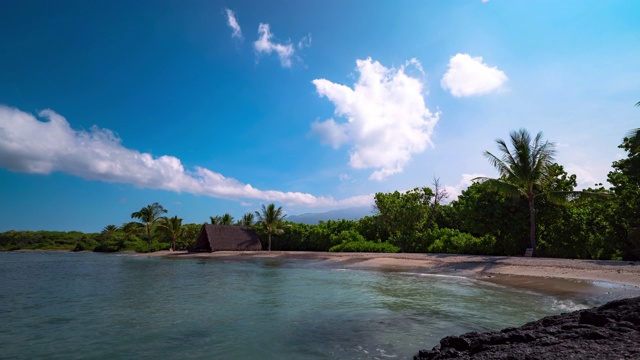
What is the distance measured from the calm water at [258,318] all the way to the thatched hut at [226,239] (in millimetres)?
21140

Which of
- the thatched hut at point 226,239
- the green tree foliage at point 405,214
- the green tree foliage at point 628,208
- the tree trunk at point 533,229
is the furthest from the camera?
the thatched hut at point 226,239

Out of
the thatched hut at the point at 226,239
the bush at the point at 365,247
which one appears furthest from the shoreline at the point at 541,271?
the thatched hut at the point at 226,239

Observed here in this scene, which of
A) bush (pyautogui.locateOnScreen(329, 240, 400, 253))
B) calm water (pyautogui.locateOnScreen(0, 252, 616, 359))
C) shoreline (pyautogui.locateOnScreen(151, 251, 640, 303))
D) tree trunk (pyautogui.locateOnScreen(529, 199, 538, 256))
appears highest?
tree trunk (pyautogui.locateOnScreen(529, 199, 538, 256))

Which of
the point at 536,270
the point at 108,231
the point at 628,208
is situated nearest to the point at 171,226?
the point at 108,231

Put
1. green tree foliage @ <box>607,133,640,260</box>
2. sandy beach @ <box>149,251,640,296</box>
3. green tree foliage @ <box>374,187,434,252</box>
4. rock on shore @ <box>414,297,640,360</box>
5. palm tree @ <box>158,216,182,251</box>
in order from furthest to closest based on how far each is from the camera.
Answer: palm tree @ <box>158,216,182,251</box> < green tree foliage @ <box>374,187,434,252</box> < green tree foliage @ <box>607,133,640,260</box> < sandy beach @ <box>149,251,640,296</box> < rock on shore @ <box>414,297,640,360</box>

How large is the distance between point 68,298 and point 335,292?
9815 millimetres

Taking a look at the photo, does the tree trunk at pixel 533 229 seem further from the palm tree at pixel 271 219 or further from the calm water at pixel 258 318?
the palm tree at pixel 271 219

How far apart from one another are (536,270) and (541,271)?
0.28 m

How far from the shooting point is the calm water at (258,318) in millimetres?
6164

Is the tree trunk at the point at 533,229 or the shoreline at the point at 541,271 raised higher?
the tree trunk at the point at 533,229

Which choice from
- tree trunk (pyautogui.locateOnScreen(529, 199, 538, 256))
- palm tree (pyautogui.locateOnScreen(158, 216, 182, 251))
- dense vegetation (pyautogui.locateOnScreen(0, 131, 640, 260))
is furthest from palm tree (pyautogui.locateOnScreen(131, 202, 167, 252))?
tree trunk (pyautogui.locateOnScreen(529, 199, 538, 256))

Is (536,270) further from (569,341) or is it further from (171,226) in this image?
(171,226)

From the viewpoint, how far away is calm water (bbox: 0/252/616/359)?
20.2 feet

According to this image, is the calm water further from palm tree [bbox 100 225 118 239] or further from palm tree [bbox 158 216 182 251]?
palm tree [bbox 100 225 118 239]
